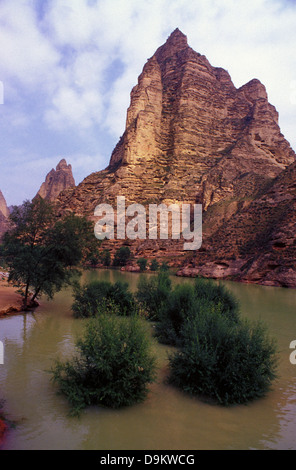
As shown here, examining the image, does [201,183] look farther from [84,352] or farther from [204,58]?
[84,352]

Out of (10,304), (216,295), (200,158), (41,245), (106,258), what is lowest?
(106,258)

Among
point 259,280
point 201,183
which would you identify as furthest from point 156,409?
point 201,183

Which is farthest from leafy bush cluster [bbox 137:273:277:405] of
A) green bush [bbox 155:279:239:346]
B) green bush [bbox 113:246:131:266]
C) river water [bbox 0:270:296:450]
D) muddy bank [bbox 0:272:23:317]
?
green bush [bbox 113:246:131:266]

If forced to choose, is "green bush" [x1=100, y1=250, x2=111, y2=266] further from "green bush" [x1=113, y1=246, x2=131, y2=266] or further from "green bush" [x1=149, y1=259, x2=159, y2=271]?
"green bush" [x1=149, y1=259, x2=159, y2=271]

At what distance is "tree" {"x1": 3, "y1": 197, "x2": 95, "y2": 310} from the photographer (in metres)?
14.1

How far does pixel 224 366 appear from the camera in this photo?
6293 millimetres

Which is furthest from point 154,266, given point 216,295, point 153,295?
point 216,295

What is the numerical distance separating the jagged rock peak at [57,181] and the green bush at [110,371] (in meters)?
171

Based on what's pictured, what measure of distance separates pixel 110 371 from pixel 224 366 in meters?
2.40

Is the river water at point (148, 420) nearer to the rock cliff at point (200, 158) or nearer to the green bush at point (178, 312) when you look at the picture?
the green bush at point (178, 312)

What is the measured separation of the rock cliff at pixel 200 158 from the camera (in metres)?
52.3

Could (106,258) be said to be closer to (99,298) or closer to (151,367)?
(99,298)

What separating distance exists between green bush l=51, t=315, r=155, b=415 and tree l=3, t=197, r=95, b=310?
341 inches

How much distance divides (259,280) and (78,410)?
35.7 m
